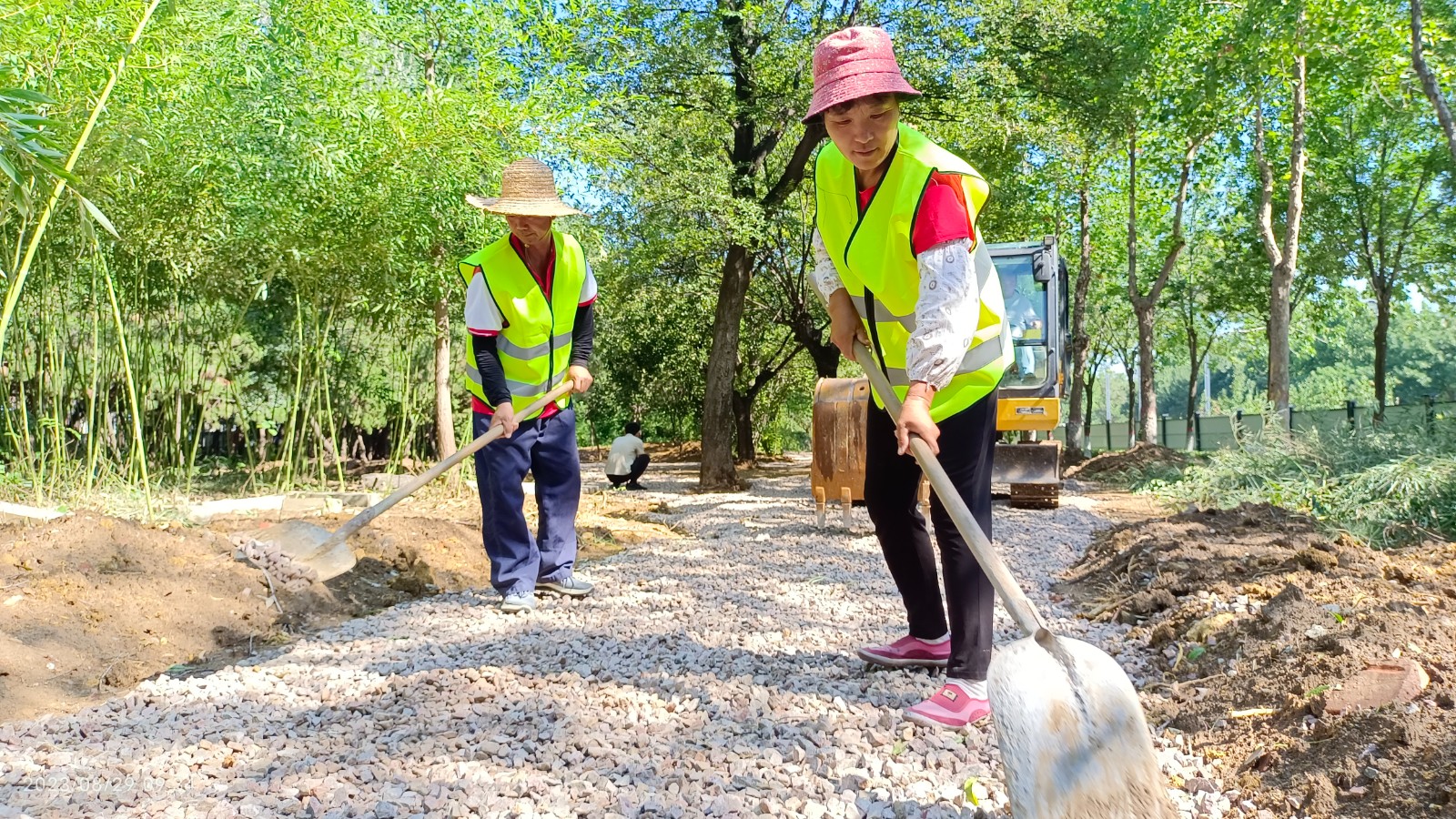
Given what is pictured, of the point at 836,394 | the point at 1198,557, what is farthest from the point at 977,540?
the point at 836,394

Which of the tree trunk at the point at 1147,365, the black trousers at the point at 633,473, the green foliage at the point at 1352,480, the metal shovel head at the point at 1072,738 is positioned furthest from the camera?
the tree trunk at the point at 1147,365

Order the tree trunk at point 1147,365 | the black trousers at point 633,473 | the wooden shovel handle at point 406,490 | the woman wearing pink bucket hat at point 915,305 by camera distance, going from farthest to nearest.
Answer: the tree trunk at point 1147,365 < the black trousers at point 633,473 < the wooden shovel handle at point 406,490 < the woman wearing pink bucket hat at point 915,305

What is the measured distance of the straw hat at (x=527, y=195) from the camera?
3977 millimetres

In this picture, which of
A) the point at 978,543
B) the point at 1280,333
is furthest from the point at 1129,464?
the point at 978,543

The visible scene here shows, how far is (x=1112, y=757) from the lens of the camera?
5.98 ft

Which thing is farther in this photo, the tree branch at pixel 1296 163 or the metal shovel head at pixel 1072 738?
the tree branch at pixel 1296 163

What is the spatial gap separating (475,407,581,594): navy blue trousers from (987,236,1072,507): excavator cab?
5.20 m

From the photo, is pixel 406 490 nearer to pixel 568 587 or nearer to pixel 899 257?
pixel 568 587

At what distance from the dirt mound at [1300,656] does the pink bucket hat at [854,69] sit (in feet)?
5.98

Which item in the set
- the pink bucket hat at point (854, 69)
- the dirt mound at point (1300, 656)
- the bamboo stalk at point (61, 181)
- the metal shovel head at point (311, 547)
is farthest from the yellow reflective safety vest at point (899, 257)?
the bamboo stalk at point (61, 181)

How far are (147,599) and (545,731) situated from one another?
6.87 ft

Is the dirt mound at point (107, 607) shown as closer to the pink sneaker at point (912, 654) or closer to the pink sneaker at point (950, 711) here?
the pink sneaker at point (912, 654)

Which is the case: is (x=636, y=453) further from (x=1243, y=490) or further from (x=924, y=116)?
(x=1243, y=490)

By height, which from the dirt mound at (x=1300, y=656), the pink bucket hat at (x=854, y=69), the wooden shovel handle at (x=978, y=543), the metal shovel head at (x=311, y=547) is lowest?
the dirt mound at (x=1300, y=656)
